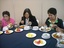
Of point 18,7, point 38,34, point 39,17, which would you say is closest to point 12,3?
point 18,7

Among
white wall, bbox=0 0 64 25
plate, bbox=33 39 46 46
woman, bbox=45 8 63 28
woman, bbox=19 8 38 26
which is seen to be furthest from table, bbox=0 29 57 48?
white wall, bbox=0 0 64 25

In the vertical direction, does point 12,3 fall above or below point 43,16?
above

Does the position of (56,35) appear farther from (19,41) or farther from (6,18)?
(6,18)

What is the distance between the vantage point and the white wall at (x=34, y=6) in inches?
134

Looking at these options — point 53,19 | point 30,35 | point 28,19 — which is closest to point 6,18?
point 28,19

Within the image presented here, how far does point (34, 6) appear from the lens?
3494 mm

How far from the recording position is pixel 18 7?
3564 millimetres

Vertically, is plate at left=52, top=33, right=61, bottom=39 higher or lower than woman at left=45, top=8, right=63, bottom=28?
lower

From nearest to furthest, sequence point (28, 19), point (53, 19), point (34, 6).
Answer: point (53, 19) → point (28, 19) → point (34, 6)

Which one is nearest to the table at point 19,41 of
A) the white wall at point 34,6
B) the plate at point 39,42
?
the plate at point 39,42

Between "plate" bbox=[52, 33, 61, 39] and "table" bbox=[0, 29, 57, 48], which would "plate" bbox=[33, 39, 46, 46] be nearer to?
"table" bbox=[0, 29, 57, 48]

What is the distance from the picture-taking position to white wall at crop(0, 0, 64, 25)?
11.2 ft

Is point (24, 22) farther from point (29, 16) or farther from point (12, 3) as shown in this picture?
point (12, 3)

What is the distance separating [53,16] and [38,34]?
506 mm
